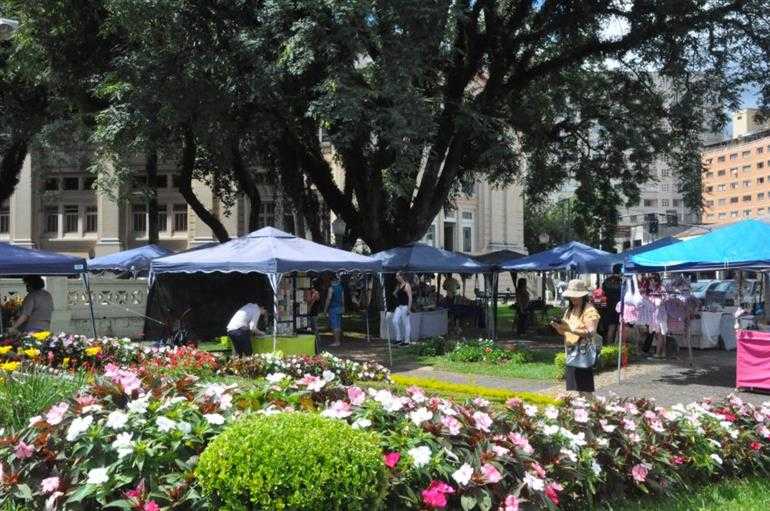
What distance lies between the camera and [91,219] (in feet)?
168

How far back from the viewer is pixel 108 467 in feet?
14.5

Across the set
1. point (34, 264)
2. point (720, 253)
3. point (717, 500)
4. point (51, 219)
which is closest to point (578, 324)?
point (717, 500)

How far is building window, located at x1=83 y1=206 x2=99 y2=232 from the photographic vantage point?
50906mm

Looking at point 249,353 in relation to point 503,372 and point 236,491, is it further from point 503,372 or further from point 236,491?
point 236,491

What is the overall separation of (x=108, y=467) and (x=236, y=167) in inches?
905

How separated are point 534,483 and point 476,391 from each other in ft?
22.1

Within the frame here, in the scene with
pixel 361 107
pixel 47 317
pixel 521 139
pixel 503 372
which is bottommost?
pixel 503 372

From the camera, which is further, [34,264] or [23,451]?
[34,264]

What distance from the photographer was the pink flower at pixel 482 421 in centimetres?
527

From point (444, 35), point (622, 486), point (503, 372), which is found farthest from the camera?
point (444, 35)

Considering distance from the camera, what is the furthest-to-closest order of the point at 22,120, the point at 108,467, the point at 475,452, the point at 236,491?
the point at 22,120 < the point at 475,452 < the point at 108,467 < the point at 236,491

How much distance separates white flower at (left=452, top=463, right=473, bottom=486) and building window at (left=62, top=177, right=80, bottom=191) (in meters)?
51.7

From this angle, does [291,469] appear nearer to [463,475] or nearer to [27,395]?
[463,475]

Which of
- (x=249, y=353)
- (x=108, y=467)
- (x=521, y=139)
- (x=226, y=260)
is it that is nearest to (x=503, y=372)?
(x=249, y=353)
